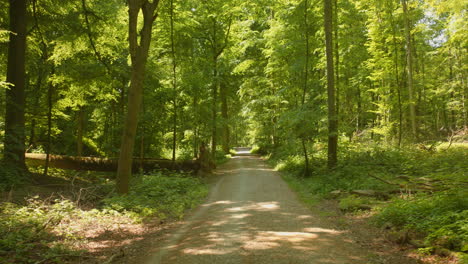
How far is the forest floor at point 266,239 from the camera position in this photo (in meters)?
5.11

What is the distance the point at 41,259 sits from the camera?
4.92 metres

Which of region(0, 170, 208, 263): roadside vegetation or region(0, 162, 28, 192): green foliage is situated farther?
region(0, 162, 28, 192): green foliage

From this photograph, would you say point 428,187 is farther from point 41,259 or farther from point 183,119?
point 183,119

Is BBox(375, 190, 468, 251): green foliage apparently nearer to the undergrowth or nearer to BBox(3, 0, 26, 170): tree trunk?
the undergrowth

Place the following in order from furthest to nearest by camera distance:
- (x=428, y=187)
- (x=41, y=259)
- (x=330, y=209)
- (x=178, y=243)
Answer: (x=330, y=209), (x=428, y=187), (x=178, y=243), (x=41, y=259)

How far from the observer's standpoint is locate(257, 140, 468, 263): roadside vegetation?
5194mm

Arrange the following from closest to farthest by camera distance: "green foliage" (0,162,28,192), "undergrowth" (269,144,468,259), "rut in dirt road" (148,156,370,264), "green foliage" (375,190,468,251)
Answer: "green foliage" (375,190,468,251), "rut in dirt road" (148,156,370,264), "undergrowth" (269,144,468,259), "green foliage" (0,162,28,192)

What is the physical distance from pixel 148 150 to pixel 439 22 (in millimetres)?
23490

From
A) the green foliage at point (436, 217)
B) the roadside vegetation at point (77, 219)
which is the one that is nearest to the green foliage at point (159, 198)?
the roadside vegetation at point (77, 219)

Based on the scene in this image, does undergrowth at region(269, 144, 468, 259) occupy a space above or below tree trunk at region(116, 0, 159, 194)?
below

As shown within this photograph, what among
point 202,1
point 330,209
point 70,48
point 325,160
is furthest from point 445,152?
point 70,48

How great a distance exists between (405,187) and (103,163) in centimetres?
1430

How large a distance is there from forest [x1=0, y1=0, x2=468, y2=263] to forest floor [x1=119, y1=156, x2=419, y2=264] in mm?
471

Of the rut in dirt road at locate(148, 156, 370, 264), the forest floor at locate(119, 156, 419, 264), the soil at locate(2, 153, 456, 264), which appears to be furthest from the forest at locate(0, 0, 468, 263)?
the rut in dirt road at locate(148, 156, 370, 264)
